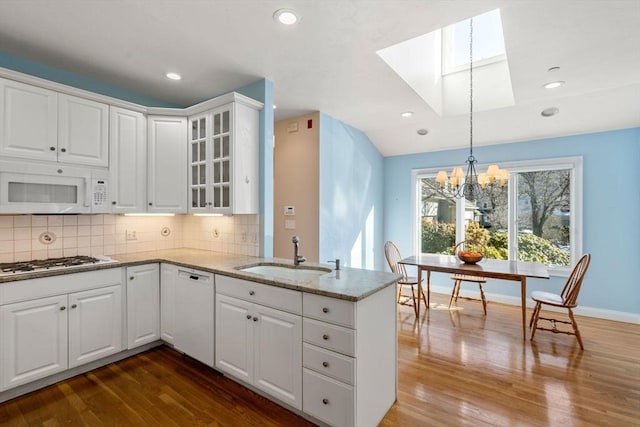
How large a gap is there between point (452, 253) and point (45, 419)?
507 cm

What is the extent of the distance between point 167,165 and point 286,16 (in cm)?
194

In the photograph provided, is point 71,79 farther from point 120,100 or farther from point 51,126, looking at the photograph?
point 51,126

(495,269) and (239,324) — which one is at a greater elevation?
(495,269)

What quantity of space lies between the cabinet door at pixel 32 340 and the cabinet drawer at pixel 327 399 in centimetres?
194

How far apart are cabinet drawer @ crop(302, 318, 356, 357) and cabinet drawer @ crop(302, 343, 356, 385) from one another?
0.11 ft

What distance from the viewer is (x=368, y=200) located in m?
4.96

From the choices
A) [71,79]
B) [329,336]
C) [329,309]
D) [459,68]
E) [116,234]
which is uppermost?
[459,68]

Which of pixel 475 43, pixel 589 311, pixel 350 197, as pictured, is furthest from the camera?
pixel 350 197

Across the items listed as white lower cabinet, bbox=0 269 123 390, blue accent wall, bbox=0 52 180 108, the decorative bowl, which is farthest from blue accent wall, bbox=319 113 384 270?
white lower cabinet, bbox=0 269 123 390

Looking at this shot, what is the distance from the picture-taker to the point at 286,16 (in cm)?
198

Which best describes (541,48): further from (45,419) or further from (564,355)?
(45,419)

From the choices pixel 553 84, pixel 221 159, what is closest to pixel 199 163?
pixel 221 159

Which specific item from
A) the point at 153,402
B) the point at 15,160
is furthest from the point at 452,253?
the point at 15,160

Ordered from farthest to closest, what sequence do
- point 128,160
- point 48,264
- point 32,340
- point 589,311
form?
point 589,311 → point 128,160 → point 48,264 → point 32,340
